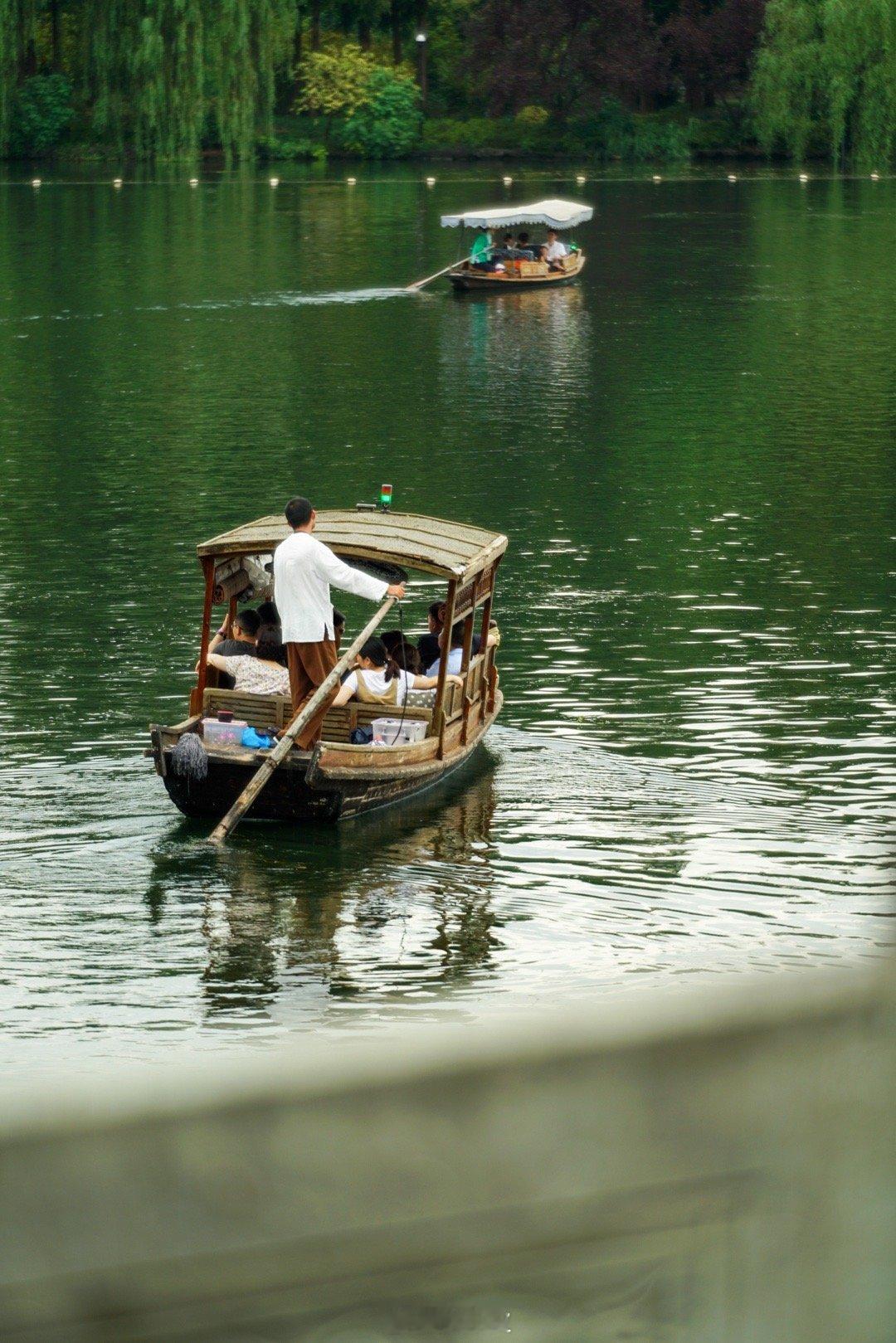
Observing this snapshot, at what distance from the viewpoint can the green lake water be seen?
12828mm

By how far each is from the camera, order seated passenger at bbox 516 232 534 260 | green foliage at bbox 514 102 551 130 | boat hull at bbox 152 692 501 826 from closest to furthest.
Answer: boat hull at bbox 152 692 501 826 < seated passenger at bbox 516 232 534 260 < green foliage at bbox 514 102 551 130

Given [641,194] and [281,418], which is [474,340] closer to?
[281,418]

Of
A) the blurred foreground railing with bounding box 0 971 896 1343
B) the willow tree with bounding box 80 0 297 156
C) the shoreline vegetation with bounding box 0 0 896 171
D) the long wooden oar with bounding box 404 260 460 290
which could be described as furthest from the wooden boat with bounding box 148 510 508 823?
the shoreline vegetation with bounding box 0 0 896 171

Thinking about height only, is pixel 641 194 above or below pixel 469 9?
below

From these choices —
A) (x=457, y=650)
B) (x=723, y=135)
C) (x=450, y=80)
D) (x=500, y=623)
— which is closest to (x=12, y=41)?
(x=450, y=80)

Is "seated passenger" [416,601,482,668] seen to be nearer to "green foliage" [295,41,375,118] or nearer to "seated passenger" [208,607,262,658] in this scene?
"seated passenger" [208,607,262,658]

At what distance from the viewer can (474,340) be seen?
1786 inches

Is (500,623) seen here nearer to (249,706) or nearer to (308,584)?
(249,706)

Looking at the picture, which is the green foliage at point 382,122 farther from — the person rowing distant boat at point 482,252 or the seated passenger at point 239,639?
the seated passenger at point 239,639

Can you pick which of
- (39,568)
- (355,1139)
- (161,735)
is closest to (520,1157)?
(355,1139)

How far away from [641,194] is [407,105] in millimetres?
19622

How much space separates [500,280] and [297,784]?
39.5 metres

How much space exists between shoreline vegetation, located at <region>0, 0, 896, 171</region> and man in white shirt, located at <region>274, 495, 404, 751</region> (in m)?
62.1

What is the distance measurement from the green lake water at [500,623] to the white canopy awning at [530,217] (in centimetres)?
187
